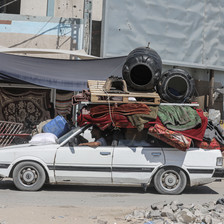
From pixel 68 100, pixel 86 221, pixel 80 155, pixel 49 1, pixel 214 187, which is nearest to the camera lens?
pixel 86 221

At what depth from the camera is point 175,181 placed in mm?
7699

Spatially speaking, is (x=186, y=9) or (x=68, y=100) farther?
(x=186, y=9)

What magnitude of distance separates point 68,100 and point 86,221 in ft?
31.0

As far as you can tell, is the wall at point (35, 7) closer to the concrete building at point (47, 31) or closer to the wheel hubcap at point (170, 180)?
the concrete building at point (47, 31)

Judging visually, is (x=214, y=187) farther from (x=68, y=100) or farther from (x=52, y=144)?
(x=68, y=100)

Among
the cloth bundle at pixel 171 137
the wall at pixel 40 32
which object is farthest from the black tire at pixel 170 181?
the wall at pixel 40 32

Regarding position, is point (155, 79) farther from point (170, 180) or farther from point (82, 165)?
point (82, 165)

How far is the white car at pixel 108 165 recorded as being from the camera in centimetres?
746

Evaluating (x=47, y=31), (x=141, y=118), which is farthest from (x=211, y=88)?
(x=141, y=118)

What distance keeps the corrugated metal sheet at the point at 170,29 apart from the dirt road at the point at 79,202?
7586 millimetres

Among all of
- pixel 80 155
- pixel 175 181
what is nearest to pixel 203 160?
pixel 175 181

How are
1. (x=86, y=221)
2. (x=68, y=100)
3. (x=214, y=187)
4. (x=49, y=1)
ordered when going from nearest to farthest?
1. (x=86, y=221)
2. (x=214, y=187)
3. (x=68, y=100)
4. (x=49, y=1)

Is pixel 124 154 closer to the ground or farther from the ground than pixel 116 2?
closer to the ground

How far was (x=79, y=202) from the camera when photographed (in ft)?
22.3
